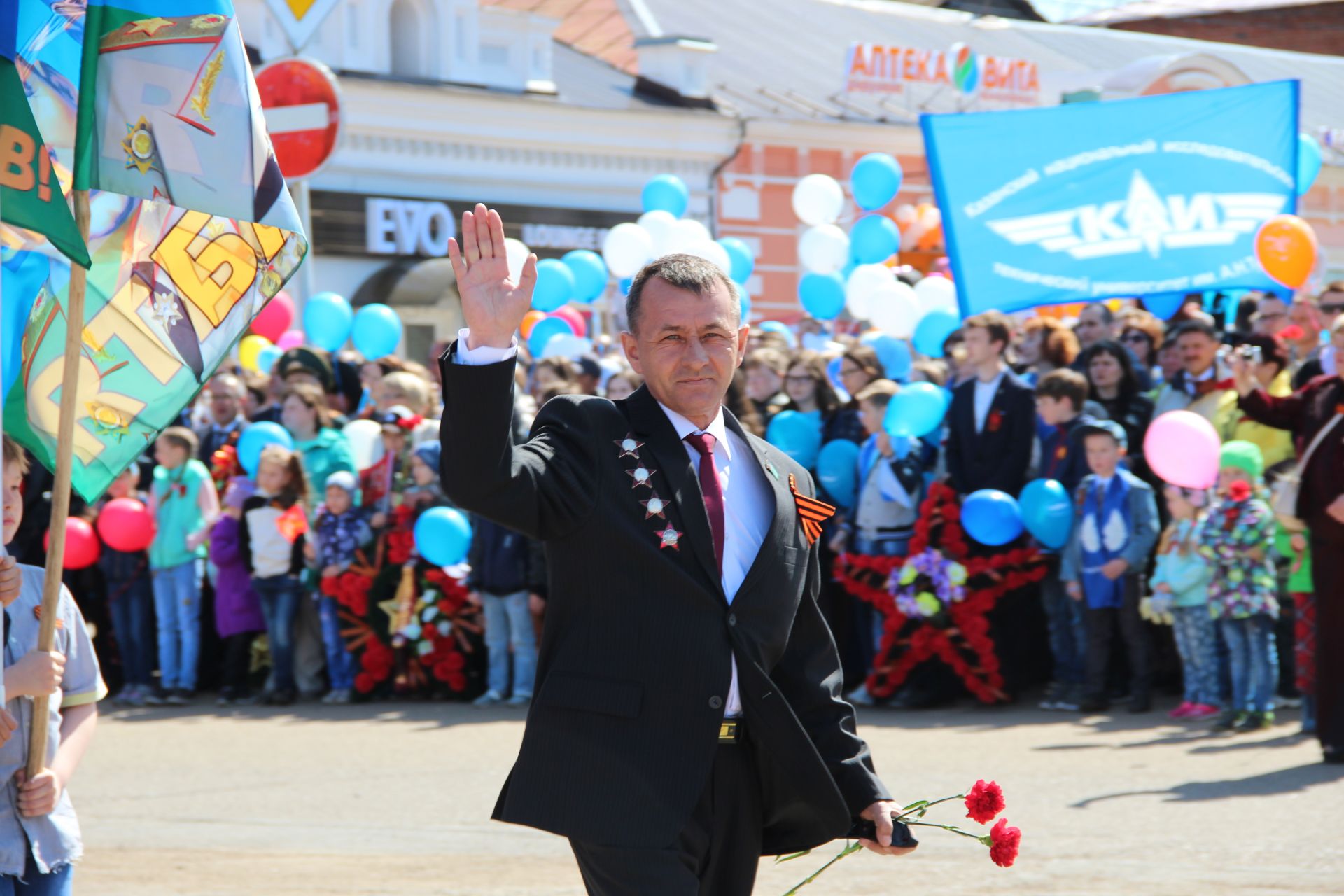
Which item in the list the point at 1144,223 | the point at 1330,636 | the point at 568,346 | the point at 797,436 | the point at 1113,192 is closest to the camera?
the point at 1330,636

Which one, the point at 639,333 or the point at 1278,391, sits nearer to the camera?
the point at 639,333

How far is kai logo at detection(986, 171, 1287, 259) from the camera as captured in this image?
10.8 metres

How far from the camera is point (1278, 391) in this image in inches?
372

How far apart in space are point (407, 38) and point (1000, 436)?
15312mm

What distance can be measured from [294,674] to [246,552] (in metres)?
0.83

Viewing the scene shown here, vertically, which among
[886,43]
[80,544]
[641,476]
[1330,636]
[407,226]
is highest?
[886,43]

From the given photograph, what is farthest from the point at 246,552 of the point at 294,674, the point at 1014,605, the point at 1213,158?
the point at 1213,158

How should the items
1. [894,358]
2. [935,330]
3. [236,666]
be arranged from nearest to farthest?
[236,666], [894,358], [935,330]

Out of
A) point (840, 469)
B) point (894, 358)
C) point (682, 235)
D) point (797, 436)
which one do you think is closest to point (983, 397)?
point (840, 469)

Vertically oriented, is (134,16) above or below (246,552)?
above

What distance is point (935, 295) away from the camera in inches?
523

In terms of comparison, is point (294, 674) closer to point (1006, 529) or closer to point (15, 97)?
point (1006, 529)

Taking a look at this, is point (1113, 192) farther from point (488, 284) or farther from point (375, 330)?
point (488, 284)

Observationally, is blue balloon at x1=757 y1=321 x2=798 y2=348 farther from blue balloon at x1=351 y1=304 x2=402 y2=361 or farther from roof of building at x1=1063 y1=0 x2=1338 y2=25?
roof of building at x1=1063 y1=0 x2=1338 y2=25
